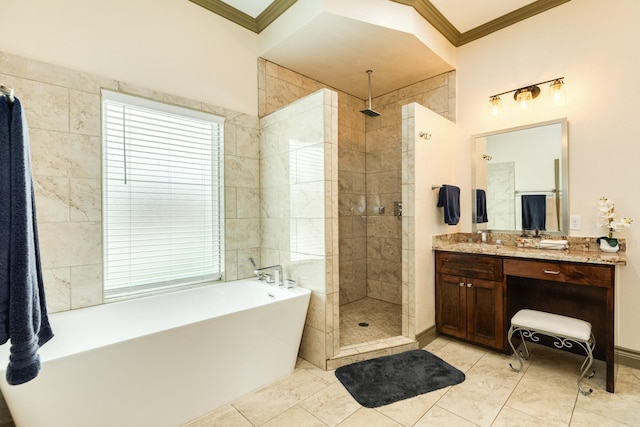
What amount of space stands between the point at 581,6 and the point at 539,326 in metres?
2.75

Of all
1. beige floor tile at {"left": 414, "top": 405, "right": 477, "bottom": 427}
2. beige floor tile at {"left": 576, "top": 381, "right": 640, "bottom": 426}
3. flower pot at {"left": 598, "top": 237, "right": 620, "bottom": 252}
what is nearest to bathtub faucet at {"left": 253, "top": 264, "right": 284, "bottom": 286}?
beige floor tile at {"left": 414, "top": 405, "right": 477, "bottom": 427}

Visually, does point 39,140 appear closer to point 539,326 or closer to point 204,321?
point 204,321

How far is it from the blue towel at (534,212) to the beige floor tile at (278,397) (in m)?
2.40

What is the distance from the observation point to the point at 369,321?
3314mm

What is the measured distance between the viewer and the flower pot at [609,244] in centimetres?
236

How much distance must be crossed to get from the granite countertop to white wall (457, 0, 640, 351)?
337mm

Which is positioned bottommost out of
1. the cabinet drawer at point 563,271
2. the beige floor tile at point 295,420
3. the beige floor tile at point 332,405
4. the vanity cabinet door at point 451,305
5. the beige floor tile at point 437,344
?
the beige floor tile at point 295,420

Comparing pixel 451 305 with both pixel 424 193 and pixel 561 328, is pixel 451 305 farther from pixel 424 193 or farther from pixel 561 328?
pixel 424 193

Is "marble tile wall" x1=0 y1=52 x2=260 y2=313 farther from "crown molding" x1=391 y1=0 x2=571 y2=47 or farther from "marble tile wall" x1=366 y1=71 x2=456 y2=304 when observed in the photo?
"marble tile wall" x1=366 y1=71 x2=456 y2=304

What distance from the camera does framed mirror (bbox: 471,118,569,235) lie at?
2.71 meters

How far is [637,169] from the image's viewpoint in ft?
7.73

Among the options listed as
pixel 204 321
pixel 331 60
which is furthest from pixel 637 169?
pixel 204 321

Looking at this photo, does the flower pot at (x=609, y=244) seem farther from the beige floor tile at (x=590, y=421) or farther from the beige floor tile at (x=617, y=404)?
the beige floor tile at (x=590, y=421)

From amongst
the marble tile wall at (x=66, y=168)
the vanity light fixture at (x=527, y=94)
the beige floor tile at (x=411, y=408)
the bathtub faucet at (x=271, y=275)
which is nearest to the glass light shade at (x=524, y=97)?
the vanity light fixture at (x=527, y=94)
